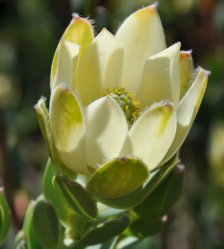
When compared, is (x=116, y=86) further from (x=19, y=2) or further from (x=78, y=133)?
(x=19, y=2)

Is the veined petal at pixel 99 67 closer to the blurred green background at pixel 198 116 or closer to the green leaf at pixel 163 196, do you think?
the green leaf at pixel 163 196

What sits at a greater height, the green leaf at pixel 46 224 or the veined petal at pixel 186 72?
the veined petal at pixel 186 72

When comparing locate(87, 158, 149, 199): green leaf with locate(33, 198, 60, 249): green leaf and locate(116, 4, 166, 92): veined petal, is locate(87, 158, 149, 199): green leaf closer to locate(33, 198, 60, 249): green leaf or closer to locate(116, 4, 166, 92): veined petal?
locate(33, 198, 60, 249): green leaf

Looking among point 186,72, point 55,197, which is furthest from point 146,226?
point 186,72

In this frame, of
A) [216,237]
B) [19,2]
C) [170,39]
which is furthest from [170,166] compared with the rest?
[19,2]

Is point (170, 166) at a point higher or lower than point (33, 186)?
higher

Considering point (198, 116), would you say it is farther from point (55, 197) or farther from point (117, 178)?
point (117, 178)

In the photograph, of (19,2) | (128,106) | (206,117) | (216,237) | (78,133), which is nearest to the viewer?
(78,133)

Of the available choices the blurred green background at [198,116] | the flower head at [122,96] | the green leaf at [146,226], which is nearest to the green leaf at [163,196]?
the green leaf at [146,226]
